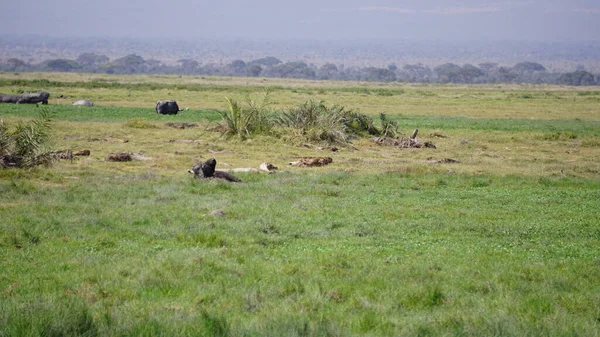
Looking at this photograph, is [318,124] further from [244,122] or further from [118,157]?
[118,157]

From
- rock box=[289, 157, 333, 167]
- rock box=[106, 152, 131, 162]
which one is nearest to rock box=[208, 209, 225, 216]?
rock box=[289, 157, 333, 167]

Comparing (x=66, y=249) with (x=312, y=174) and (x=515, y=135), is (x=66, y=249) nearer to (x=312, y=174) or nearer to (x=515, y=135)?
(x=312, y=174)

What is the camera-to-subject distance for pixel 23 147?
59.2 ft

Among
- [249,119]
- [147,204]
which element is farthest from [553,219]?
[249,119]

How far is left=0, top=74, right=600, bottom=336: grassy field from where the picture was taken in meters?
7.04

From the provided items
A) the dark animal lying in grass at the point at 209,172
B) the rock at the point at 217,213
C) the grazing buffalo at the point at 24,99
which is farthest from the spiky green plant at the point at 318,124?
the grazing buffalo at the point at 24,99

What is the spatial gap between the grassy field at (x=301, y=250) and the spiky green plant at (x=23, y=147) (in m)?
0.77

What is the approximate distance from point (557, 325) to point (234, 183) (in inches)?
412

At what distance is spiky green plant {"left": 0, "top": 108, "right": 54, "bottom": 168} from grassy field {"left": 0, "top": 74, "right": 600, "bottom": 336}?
30.4 inches

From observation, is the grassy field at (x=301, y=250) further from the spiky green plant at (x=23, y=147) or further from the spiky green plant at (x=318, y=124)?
the spiky green plant at (x=318, y=124)

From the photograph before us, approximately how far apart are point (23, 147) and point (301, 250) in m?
10.7

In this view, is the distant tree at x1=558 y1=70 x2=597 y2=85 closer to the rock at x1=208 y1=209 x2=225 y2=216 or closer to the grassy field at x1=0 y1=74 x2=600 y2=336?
the grassy field at x1=0 y1=74 x2=600 y2=336

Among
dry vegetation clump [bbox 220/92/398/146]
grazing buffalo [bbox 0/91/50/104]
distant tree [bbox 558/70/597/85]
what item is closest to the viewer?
dry vegetation clump [bbox 220/92/398/146]

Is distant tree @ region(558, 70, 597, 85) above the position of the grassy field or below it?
below
